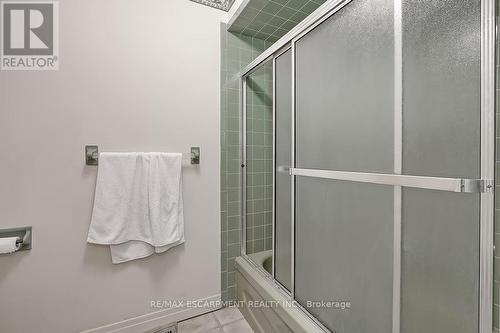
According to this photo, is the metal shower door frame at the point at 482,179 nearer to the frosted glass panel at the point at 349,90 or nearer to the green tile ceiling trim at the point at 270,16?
the frosted glass panel at the point at 349,90

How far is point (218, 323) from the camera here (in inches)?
63.6

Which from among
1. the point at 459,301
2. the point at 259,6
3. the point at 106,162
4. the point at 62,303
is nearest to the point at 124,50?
the point at 106,162

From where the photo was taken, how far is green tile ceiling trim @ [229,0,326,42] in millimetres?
1537

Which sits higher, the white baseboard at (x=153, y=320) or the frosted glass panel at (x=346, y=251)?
the frosted glass panel at (x=346, y=251)

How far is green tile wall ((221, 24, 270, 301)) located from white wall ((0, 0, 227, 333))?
7 cm

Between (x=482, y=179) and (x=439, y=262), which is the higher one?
(x=482, y=179)

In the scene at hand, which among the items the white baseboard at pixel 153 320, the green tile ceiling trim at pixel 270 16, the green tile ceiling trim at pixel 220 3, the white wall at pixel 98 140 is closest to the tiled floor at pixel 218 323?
the white baseboard at pixel 153 320

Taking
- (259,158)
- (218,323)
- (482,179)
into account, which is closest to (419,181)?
(482,179)

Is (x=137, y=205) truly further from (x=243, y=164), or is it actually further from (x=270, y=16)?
(x=270, y=16)

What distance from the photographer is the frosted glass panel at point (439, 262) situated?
0.62 m

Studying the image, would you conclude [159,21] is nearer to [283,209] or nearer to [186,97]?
[186,97]

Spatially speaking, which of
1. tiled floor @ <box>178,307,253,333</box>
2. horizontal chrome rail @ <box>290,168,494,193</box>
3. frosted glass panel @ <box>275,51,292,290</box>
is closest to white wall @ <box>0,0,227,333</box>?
tiled floor @ <box>178,307,253,333</box>

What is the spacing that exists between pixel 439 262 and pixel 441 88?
0.47 metres

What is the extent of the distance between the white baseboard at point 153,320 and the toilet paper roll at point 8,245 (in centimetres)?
62
